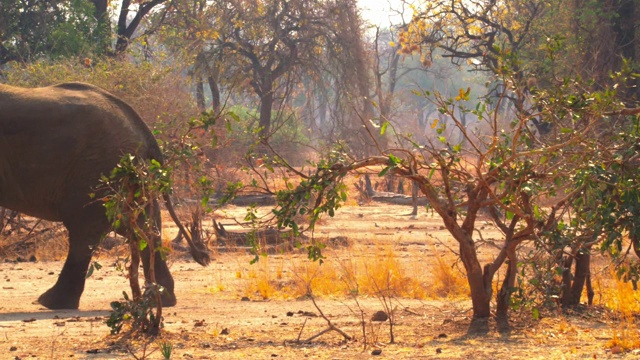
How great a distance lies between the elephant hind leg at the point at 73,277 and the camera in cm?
902

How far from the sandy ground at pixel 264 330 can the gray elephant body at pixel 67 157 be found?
0.63 m

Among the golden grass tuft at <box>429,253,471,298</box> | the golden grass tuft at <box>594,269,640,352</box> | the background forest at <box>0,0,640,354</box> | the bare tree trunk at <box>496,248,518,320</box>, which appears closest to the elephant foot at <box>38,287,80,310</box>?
the background forest at <box>0,0,640,354</box>

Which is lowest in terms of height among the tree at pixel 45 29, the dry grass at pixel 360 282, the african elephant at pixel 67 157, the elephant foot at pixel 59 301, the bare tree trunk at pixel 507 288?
the elephant foot at pixel 59 301

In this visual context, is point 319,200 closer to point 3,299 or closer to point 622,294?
point 622,294

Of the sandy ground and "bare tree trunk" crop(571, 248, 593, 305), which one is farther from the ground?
"bare tree trunk" crop(571, 248, 593, 305)

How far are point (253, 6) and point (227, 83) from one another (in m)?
2.43

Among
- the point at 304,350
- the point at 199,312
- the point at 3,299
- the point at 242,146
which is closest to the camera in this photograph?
the point at 304,350

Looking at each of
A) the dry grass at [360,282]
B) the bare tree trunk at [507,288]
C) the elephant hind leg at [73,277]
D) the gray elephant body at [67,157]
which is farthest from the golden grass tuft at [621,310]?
the elephant hind leg at [73,277]

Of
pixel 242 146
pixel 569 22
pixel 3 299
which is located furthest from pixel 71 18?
pixel 3 299

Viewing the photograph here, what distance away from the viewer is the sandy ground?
6.59 metres

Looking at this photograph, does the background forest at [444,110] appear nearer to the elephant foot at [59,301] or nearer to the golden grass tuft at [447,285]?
the golden grass tuft at [447,285]

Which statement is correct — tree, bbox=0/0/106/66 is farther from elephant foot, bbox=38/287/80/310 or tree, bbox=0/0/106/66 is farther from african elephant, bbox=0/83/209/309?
elephant foot, bbox=38/287/80/310

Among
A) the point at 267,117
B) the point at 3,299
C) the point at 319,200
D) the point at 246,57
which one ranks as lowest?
the point at 3,299

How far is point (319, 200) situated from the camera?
23.2 ft
